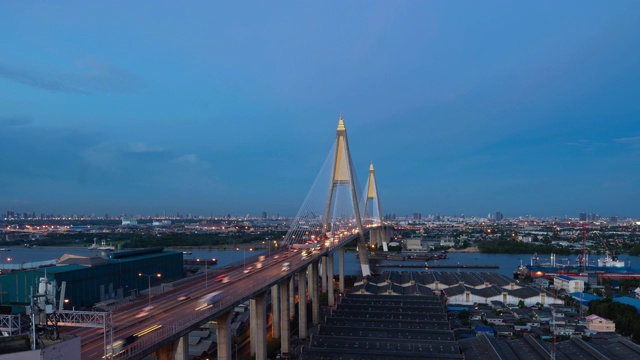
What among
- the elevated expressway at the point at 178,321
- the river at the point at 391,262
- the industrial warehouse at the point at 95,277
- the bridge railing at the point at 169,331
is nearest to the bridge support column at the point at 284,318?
the elevated expressway at the point at 178,321

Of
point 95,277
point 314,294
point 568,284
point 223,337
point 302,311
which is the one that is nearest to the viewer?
point 223,337

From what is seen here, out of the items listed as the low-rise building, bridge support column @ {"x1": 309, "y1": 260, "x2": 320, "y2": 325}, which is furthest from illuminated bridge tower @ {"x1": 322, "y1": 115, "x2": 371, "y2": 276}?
the low-rise building

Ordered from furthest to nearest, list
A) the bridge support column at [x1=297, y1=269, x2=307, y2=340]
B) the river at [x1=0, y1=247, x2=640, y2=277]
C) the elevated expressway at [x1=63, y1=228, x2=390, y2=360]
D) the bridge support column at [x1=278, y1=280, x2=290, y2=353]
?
the river at [x1=0, y1=247, x2=640, y2=277]
the bridge support column at [x1=297, y1=269, x2=307, y2=340]
the bridge support column at [x1=278, y1=280, x2=290, y2=353]
the elevated expressway at [x1=63, y1=228, x2=390, y2=360]

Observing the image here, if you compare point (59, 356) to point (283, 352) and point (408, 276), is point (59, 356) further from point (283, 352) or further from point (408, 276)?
point (408, 276)

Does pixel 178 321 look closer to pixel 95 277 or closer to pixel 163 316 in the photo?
pixel 163 316

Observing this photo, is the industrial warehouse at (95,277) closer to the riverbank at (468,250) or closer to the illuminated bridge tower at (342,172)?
the illuminated bridge tower at (342,172)

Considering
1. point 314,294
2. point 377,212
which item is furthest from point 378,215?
point 314,294

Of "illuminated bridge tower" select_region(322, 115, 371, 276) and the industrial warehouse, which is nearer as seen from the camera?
the industrial warehouse

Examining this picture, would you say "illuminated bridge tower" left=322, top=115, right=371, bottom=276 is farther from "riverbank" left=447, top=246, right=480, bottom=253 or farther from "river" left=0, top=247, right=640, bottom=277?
"riverbank" left=447, top=246, right=480, bottom=253

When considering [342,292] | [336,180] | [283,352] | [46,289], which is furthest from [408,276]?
[46,289]

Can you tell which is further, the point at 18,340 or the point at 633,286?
the point at 633,286

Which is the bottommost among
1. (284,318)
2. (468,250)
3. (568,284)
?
(468,250)
